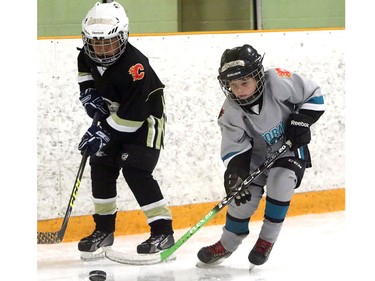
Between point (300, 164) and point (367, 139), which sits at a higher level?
point (367, 139)

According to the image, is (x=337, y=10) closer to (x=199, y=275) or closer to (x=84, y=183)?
(x=84, y=183)

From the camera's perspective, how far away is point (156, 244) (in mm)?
3252

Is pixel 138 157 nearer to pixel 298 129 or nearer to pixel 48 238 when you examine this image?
pixel 48 238

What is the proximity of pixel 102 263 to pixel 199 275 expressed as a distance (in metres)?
0.42

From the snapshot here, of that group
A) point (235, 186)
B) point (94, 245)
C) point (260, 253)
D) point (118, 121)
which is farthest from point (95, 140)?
point (260, 253)

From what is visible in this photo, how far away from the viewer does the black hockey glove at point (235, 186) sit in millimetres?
2936

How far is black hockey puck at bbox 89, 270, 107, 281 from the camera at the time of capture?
2990mm

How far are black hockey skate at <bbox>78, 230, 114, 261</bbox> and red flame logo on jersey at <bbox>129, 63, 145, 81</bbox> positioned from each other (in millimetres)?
617

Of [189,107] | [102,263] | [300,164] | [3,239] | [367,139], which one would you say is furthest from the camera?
[189,107]

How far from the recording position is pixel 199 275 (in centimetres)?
305

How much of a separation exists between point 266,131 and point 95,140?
60cm

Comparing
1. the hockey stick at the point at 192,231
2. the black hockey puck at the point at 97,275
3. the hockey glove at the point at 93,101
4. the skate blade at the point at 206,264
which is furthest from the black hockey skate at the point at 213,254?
the hockey glove at the point at 93,101

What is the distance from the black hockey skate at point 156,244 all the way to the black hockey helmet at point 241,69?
2.05 feet

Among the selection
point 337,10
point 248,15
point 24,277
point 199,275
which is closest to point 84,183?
point 199,275
